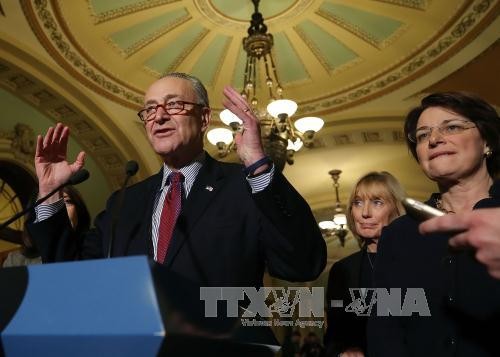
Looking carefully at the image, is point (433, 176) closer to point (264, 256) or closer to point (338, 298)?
point (264, 256)

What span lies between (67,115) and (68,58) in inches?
36.4

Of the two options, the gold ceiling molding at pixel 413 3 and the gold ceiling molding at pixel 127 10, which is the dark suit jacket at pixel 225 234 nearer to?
the gold ceiling molding at pixel 127 10

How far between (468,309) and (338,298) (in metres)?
0.97

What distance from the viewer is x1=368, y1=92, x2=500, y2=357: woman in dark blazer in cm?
127

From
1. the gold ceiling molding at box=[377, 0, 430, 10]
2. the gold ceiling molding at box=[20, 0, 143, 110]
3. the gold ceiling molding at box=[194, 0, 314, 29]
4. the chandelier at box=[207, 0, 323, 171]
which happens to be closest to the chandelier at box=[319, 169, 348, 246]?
the chandelier at box=[207, 0, 323, 171]

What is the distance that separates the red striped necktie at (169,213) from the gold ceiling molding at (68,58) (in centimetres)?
426

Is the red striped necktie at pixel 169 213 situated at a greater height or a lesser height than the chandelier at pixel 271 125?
lesser

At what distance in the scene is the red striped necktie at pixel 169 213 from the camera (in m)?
1.40

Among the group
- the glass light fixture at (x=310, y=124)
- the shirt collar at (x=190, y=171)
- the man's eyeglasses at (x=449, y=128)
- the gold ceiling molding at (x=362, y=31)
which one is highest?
the gold ceiling molding at (x=362, y=31)

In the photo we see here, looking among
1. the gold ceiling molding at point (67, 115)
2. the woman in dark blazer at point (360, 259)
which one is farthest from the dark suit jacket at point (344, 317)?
the gold ceiling molding at point (67, 115)

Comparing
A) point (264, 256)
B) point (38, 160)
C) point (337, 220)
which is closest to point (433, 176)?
point (264, 256)

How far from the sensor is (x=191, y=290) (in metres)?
0.81

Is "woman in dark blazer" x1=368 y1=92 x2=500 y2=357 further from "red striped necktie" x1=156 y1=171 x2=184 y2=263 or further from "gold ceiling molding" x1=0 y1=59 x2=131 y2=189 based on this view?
"gold ceiling molding" x1=0 y1=59 x2=131 y2=189

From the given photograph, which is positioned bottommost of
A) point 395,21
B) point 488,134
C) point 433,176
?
point 433,176
